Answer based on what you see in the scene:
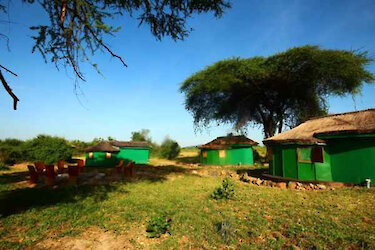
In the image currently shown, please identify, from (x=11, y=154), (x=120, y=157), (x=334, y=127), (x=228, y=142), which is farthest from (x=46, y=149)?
(x=334, y=127)

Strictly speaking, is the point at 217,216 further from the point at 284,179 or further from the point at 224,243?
the point at 284,179

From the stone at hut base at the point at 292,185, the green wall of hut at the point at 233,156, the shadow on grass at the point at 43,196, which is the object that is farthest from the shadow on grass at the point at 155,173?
the stone at hut base at the point at 292,185

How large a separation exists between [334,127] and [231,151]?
565 inches

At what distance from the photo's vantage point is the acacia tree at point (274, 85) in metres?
19.0

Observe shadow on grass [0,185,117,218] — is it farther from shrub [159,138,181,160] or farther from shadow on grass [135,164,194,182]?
shrub [159,138,181,160]

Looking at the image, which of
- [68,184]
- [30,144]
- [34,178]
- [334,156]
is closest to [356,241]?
[334,156]

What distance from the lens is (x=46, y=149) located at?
2481cm

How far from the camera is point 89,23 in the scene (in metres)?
5.01

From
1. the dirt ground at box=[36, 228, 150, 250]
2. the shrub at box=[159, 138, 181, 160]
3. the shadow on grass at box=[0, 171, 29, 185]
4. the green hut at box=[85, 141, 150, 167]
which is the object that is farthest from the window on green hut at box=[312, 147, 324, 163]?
the shrub at box=[159, 138, 181, 160]

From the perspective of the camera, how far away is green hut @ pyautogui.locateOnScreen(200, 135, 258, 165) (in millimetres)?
25294

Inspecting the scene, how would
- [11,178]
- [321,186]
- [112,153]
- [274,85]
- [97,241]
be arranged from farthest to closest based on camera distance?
[112,153] → [274,85] → [11,178] → [321,186] → [97,241]

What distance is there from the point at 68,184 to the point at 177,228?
29.5 feet

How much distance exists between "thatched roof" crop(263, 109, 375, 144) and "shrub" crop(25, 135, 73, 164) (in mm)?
25421

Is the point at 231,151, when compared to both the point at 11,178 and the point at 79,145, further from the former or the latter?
the point at 79,145
